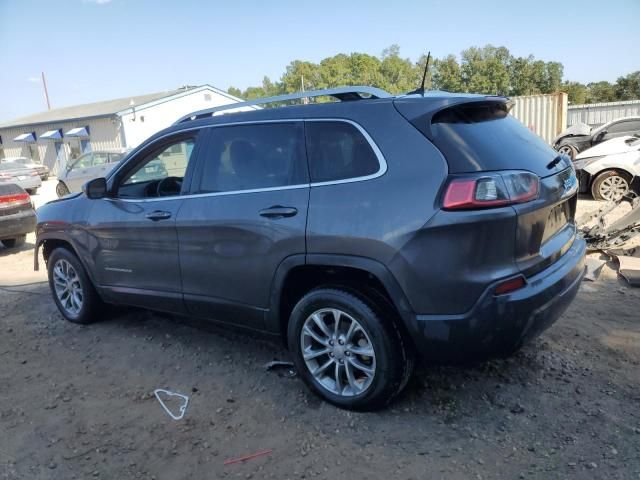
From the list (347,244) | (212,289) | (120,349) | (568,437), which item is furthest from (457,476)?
(120,349)

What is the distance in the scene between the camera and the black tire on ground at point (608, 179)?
31.6ft

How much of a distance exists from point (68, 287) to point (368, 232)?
3.53m

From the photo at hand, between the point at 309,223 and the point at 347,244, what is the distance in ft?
0.94

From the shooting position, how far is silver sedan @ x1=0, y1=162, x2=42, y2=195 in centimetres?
2112

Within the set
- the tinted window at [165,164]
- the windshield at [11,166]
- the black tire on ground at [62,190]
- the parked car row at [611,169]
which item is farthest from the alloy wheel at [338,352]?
the windshield at [11,166]

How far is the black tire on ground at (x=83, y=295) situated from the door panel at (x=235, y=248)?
4.85 feet

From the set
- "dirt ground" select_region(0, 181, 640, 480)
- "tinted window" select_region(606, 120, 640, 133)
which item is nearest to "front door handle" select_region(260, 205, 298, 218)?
"dirt ground" select_region(0, 181, 640, 480)

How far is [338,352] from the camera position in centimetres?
314

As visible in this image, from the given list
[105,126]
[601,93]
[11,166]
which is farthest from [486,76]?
[11,166]

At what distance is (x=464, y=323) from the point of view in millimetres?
2664

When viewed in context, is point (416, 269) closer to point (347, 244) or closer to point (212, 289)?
point (347, 244)

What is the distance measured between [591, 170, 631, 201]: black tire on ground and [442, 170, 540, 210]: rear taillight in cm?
820

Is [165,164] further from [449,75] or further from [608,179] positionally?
[449,75]

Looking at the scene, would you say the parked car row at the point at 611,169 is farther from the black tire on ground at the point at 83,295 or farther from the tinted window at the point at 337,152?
the black tire on ground at the point at 83,295
